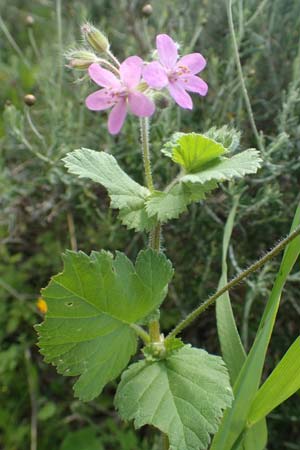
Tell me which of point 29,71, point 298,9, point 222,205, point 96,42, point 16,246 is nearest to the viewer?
point 96,42

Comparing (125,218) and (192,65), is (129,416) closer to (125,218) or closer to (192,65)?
(125,218)

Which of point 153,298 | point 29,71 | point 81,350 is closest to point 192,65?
point 153,298

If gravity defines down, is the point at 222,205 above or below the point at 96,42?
below

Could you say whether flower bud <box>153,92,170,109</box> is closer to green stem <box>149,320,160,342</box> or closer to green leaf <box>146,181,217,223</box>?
green leaf <box>146,181,217,223</box>

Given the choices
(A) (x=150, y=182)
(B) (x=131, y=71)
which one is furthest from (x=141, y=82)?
(A) (x=150, y=182)

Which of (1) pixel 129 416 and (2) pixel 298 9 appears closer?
(1) pixel 129 416

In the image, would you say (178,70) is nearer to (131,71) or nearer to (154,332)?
(131,71)
